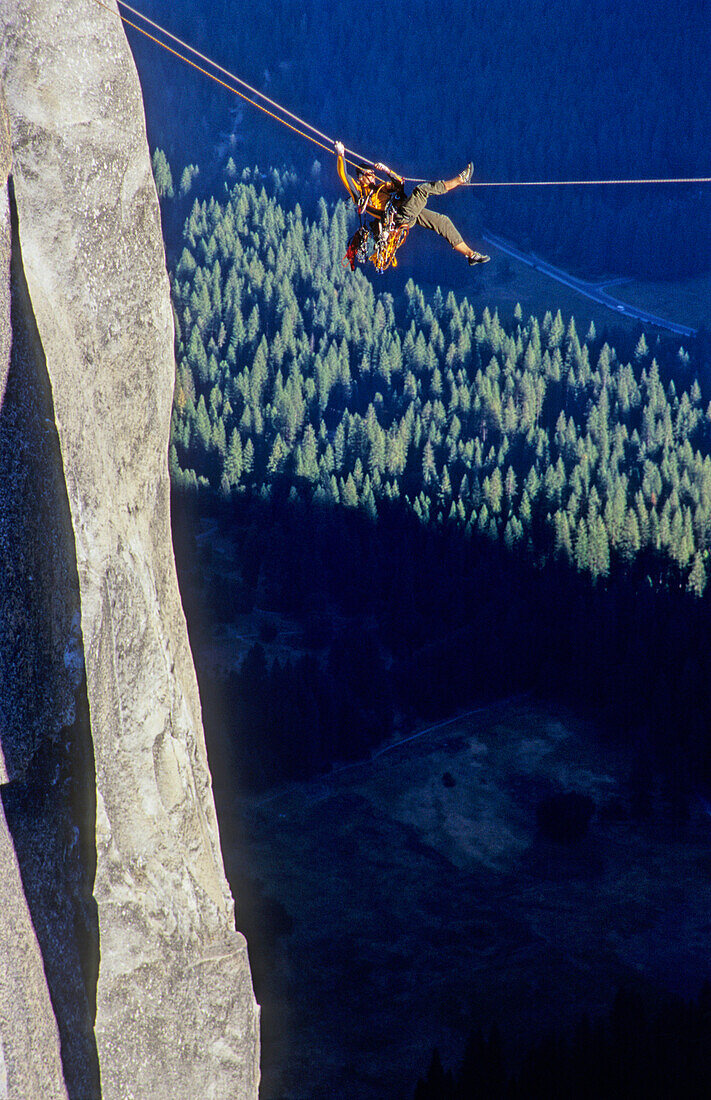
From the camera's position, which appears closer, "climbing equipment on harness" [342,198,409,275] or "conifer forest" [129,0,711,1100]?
"climbing equipment on harness" [342,198,409,275]

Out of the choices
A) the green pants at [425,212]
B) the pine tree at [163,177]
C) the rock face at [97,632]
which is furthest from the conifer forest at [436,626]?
the green pants at [425,212]

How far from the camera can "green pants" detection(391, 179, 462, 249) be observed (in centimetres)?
1758

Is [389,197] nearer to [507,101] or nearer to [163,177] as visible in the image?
[163,177]

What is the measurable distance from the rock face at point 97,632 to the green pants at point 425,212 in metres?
4.28

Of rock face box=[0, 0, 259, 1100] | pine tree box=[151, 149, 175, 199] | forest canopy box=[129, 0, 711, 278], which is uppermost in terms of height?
forest canopy box=[129, 0, 711, 278]

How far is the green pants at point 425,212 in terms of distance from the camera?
17.6 m

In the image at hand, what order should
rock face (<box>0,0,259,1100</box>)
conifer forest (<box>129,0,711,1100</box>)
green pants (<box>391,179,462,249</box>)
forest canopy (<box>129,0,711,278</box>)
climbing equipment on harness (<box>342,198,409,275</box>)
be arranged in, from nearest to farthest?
rock face (<box>0,0,259,1100</box>) → green pants (<box>391,179,462,249</box>) → climbing equipment on harness (<box>342,198,409,275</box>) → conifer forest (<box>129,0,711,1100</box>) → forest canopy (<box>129,0,711,278</box>)

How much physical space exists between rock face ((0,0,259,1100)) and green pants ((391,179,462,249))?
4275mm

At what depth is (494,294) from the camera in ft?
366

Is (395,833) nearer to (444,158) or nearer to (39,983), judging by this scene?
(39,983)

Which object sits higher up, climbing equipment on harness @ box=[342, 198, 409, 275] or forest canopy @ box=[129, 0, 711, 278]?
forest canopy @ box=[129, 0, 711, 278]

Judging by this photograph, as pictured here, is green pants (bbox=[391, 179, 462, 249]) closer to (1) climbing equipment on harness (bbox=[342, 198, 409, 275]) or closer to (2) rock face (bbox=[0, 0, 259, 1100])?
(1) climbing equipment on harness (bbox=[342, 198, 409, 275])

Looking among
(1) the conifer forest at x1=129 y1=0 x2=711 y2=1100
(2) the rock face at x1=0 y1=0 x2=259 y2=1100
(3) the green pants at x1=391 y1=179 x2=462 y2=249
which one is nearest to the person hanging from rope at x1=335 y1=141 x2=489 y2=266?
(3) the green pants at x1=391 y1=179 x2=462 y2=249

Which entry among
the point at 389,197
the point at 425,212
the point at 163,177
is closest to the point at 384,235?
the point at 389,197
